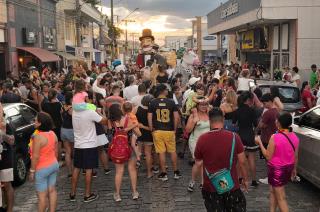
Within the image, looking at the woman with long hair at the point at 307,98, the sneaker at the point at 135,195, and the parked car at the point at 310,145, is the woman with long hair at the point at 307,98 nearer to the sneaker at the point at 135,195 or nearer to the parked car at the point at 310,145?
the parked car at the point at 310,145

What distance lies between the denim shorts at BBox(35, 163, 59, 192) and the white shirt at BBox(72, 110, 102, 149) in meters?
0.99

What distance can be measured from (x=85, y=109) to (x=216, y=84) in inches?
189

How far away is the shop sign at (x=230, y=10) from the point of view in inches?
972

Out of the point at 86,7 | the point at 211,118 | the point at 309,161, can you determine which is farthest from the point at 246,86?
the point at 86,7

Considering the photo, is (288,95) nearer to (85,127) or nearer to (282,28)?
(85,127)

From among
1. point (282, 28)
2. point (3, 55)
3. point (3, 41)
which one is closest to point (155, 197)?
point (282, 28)

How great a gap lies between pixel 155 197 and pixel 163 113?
1.52m

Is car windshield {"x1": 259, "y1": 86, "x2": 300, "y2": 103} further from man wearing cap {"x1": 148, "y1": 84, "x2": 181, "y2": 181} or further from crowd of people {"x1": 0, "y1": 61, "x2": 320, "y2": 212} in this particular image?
man wearing cap {"x1": 148, "y1": 84, "x2": 181, "y2": 181}

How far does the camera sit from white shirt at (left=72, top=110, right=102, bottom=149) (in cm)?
688

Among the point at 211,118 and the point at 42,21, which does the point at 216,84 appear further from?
the point at 42,21

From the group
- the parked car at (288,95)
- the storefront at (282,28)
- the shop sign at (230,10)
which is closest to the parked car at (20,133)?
the parked car at (288,95)

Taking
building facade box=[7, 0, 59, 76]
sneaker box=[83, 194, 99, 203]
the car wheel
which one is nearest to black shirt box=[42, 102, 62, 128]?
the car wheel

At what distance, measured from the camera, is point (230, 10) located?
26.3 m

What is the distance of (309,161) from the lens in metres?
7.09
